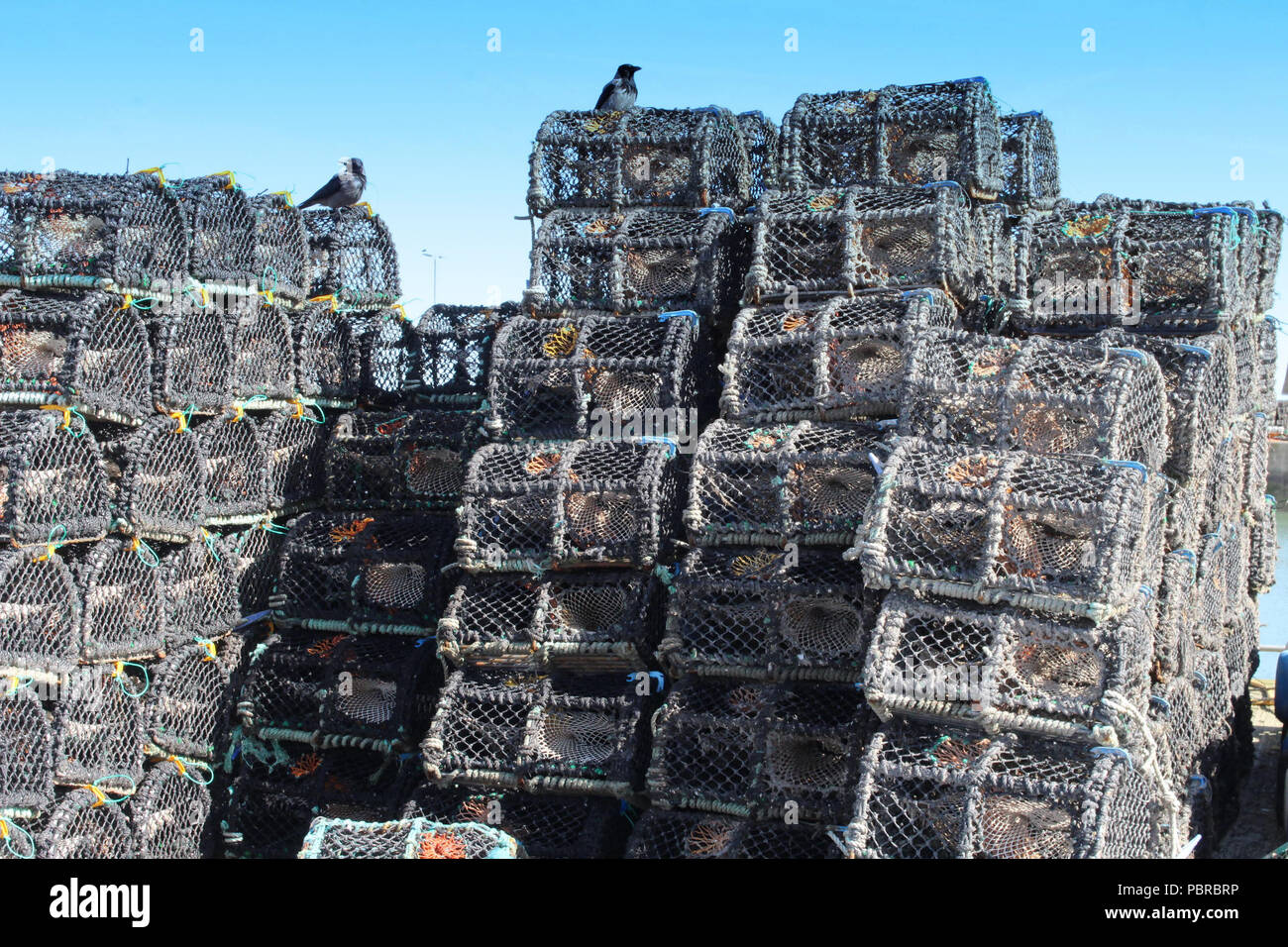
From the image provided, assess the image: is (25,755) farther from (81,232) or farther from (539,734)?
(81,232)

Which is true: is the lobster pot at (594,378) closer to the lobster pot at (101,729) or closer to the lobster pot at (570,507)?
the lobster pot at (570,507)

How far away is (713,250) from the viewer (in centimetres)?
512

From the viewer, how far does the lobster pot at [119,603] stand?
4.64 metres

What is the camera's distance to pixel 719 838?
4.26 m

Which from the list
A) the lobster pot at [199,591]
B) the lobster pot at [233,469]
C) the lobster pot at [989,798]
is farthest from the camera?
the lobster pot at [233,469]

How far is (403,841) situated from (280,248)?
3215mm

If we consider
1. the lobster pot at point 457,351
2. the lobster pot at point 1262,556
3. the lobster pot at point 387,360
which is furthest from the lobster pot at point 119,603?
the lobster pot at point 1262,556

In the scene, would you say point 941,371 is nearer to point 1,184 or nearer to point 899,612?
point 899,612

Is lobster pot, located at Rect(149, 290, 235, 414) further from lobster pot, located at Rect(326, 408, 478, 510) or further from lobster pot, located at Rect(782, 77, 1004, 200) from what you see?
lobster pot, located at Rect(782, 77, 1004, 200)

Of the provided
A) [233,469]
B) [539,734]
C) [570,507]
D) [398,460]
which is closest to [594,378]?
[570,507]

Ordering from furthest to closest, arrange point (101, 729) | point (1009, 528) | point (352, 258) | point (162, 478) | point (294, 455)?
point (352, 258)
point (294, 455)
point (162, 478)
point (101, 729)
point (1009, 528)

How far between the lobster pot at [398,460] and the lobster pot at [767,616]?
1.43 meters

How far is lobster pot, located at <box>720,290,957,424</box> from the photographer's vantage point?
4590mm
